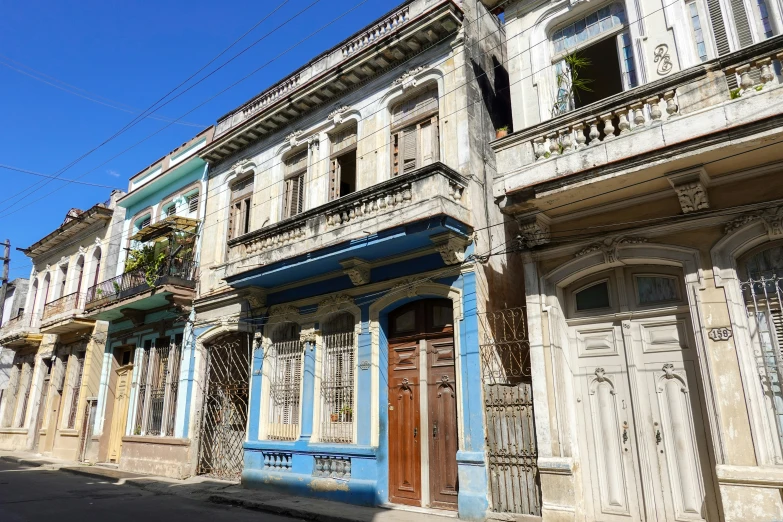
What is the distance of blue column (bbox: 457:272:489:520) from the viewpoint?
737 cm

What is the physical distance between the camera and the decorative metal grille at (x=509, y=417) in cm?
702

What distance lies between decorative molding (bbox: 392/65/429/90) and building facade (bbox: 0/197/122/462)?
12416mm

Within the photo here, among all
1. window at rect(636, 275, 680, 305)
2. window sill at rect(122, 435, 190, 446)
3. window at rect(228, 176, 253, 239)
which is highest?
window at rect(228, 176, 253, 239)

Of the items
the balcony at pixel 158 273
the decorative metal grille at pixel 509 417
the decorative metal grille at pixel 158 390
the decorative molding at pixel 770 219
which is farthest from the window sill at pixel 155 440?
the decorative molding at pixel 770 219

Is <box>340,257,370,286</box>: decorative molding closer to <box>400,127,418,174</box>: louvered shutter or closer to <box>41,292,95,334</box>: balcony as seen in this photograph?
<box>400,127,418,174</box>: louvered shutter

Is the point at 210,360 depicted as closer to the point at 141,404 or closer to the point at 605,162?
the point at 141,404

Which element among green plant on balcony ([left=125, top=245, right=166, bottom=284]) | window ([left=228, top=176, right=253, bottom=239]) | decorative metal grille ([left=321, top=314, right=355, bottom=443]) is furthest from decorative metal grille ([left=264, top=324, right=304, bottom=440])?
green plant on balcony ([left=125, top=245, right=166, bottom=284])

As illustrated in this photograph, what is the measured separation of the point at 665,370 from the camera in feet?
21.1

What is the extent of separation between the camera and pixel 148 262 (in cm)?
1457

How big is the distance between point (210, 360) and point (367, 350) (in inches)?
213

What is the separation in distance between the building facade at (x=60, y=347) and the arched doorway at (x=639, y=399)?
47.6ft

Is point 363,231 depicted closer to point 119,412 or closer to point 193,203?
point 193,203

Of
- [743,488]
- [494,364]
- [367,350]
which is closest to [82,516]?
[367,350]

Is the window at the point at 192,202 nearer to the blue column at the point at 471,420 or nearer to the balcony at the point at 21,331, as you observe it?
the blue column at the point at 471,420
